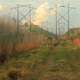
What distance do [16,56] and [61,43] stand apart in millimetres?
4146

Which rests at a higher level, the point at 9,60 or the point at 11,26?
the point at 11,26

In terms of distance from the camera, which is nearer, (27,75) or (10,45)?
(27,75)

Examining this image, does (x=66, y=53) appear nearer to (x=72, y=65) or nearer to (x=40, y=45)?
(x=72, y=65)

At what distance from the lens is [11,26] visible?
87.9ft

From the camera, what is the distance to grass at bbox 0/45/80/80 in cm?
1707

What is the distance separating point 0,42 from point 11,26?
1947 mm

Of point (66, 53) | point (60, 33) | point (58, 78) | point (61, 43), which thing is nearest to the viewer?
point (58, 78)

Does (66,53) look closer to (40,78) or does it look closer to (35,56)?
(35,56)

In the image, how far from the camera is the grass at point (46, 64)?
56.0 feet

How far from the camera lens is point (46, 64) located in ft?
69.1

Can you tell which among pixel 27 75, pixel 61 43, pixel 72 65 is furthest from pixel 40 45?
pixel 27 75

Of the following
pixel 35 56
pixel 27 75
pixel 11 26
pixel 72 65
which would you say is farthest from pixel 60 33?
pixel 27 75

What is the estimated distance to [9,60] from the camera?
24125 millimetres

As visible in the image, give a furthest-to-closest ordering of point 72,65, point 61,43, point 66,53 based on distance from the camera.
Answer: point 61,43 → point 66,53 → point 72,65
